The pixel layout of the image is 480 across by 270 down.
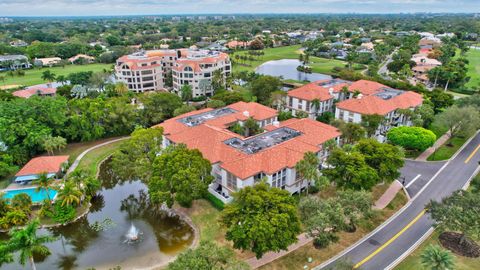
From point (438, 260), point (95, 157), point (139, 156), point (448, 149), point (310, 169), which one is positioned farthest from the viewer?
point (448, 149)

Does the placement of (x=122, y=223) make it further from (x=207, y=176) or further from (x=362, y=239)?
(x=362, y=239)

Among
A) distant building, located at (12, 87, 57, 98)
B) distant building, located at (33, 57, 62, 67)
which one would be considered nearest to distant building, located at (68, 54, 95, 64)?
distant building, located at (33, 57, 62, 67)

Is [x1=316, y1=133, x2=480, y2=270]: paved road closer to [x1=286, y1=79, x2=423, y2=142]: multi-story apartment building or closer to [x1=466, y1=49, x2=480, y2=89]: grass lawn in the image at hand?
[x1=286, y1=79, x2=423, y2=142]: multi-story apartment building

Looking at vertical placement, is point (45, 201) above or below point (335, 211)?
below

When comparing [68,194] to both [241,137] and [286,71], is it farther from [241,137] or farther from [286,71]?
[286,71]

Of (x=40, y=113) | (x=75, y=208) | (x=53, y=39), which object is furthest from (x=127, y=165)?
(x=53, y=39)

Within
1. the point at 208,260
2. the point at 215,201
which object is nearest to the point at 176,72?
the point at 215,201
